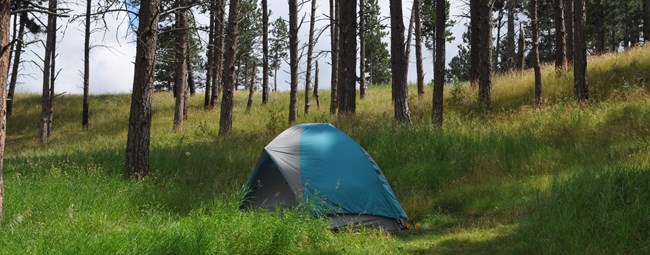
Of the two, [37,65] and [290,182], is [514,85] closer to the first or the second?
[290,182]

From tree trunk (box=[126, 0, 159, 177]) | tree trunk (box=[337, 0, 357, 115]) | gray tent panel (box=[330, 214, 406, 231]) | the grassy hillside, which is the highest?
tree trunk (box=[337, 0, 357, 115])

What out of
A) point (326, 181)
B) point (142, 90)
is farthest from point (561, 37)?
point (142, 90)

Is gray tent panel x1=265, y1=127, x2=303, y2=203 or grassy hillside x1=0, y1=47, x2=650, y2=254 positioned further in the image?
gray tent panel x1=265, y1=127, x2=303, y2=203

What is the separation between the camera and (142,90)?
8.74 m

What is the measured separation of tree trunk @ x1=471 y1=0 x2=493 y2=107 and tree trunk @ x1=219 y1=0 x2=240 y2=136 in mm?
7711

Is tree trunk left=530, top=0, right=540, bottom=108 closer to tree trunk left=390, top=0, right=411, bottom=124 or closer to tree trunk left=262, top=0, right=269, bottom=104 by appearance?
tree trunk left=390, top=0, right=411, bottom=124

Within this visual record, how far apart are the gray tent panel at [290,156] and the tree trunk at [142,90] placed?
2673mm

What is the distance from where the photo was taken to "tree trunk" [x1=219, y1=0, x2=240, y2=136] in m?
14.9

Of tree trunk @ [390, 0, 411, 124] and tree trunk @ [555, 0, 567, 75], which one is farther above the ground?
tree trunk @ [555, 0, 567, 75]

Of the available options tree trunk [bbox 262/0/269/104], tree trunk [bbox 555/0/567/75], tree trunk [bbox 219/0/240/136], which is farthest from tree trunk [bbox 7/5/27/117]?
tree trunk [bbox 555/0/567/75]

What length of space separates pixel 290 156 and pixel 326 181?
72cm

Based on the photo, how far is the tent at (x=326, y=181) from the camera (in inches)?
287

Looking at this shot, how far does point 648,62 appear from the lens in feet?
48.4

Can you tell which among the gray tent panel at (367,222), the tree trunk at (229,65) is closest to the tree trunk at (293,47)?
the tree trunk at (229,65)
